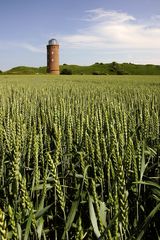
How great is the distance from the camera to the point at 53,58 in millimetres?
58375

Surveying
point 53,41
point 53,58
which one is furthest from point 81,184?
point 53,41

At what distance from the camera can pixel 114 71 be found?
5456 centimetres

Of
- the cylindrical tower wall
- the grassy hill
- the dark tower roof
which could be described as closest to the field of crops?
the grassy hill

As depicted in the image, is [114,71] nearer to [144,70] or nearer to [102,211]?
[144,70]

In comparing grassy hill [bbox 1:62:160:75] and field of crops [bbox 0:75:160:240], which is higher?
grassy hill [bbox 1:62:160:75]

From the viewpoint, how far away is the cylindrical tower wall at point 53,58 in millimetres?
57781

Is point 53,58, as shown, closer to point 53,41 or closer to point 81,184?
point 53,41

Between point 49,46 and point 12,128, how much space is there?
195 ft

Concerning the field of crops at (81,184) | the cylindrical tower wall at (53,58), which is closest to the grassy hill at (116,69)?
the cylindrical tower wall at (53,58)

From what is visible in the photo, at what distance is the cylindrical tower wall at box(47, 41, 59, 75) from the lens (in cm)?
5778

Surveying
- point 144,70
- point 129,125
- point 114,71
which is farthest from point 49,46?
point 129,125

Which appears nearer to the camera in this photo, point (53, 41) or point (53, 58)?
point (53, 58)

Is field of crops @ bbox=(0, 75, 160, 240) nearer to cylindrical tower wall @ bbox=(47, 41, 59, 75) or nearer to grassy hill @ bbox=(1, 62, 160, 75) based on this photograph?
grassy hill @ bbox=(1, 62, 160, 75)

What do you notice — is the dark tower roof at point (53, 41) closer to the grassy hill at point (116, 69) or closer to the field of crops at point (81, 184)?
the grassy hill at point (116, 69)
